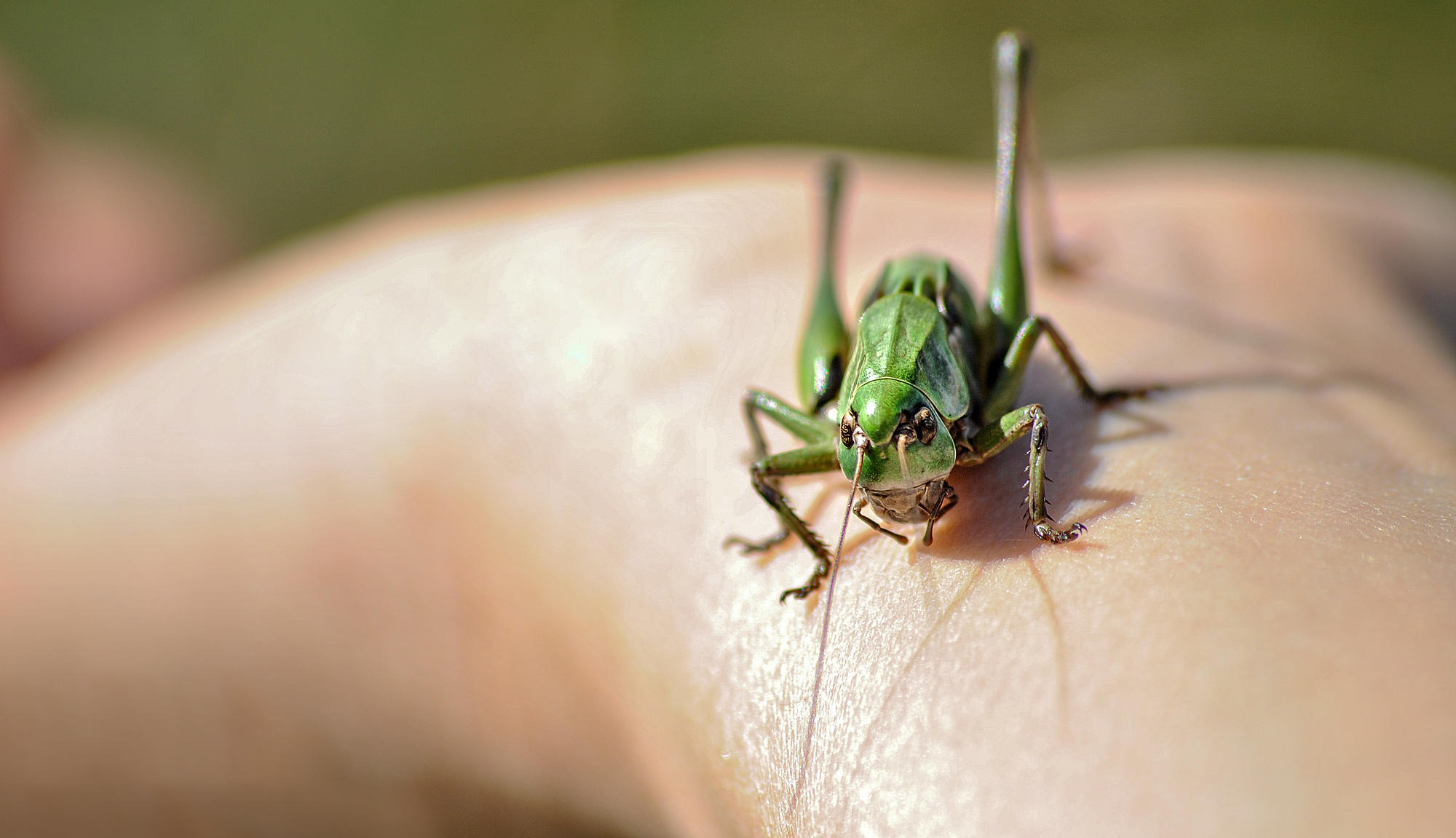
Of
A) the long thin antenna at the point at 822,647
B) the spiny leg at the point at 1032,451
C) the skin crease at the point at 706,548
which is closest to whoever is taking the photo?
the skin crease at the point at 706,548

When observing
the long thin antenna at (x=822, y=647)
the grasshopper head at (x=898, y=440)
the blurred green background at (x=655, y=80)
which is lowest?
the long thin antenna at (x=822, y=647)

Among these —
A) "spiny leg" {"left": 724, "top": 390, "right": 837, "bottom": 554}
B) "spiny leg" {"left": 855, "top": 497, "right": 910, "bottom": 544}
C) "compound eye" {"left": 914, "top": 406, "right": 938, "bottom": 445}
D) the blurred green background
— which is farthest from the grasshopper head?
the blurred green background

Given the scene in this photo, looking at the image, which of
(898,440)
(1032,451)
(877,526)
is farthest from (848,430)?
(1032,451)

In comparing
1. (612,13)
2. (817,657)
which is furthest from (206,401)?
(612,13)

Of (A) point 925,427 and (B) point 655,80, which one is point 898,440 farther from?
(B) point 655,80

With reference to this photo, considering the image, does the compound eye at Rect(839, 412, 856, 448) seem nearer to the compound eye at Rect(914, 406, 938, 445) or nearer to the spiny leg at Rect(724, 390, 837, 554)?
the compound eye at Rect(914, 406, 938, 445)

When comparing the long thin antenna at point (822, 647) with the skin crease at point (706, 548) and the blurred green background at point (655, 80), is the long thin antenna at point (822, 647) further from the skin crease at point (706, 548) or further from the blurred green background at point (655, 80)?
the blurred green background at point (655, 80)

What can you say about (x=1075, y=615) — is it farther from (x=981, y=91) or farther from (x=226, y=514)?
(x=981, y=91)

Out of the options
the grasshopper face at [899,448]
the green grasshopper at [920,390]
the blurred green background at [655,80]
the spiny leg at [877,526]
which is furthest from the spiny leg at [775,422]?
the blurred green background at [655,80]
